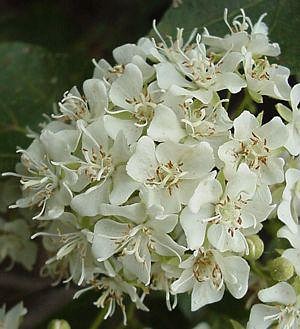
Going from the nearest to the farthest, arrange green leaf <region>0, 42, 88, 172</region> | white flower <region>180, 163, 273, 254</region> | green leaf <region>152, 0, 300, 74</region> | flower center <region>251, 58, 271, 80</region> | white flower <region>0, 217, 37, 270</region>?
white flower <region>180, 163, 273, 254</region> < flower center <region>251, 58, 271, 80</region> < green leaf <region>152, 0, 300, 74</region> < white flower <region>0, 217, 37, 270</region> < green leaf <region>0, 42, 88, 172</region>

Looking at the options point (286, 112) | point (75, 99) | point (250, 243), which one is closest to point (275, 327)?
point (250, 243)

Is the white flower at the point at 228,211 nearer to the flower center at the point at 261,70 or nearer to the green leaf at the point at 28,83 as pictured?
the flower center at the point at 261,70

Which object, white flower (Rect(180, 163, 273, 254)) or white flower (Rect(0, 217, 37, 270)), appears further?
white flower (Rect(0, 217, 37, 270))

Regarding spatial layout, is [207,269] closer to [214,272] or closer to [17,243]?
[214,272]

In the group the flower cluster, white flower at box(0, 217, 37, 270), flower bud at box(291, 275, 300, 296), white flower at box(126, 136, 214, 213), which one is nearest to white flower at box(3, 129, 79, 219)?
the flower cluster

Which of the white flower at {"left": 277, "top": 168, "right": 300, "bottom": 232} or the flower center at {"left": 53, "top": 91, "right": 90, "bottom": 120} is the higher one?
the flower center at {"left": 53, "top": 91, "right": 90, "bottom": 120}

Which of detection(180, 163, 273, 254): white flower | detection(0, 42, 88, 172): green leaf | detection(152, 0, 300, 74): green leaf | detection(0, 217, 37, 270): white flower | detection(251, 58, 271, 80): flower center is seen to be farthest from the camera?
detection(0, 42, 88, 172): green leaf

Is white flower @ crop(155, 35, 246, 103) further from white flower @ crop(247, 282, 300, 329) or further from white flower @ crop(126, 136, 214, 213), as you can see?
white flower @ crop(247, 282, 300, 329)

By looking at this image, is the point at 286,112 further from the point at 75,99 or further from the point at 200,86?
the point at 75,99
